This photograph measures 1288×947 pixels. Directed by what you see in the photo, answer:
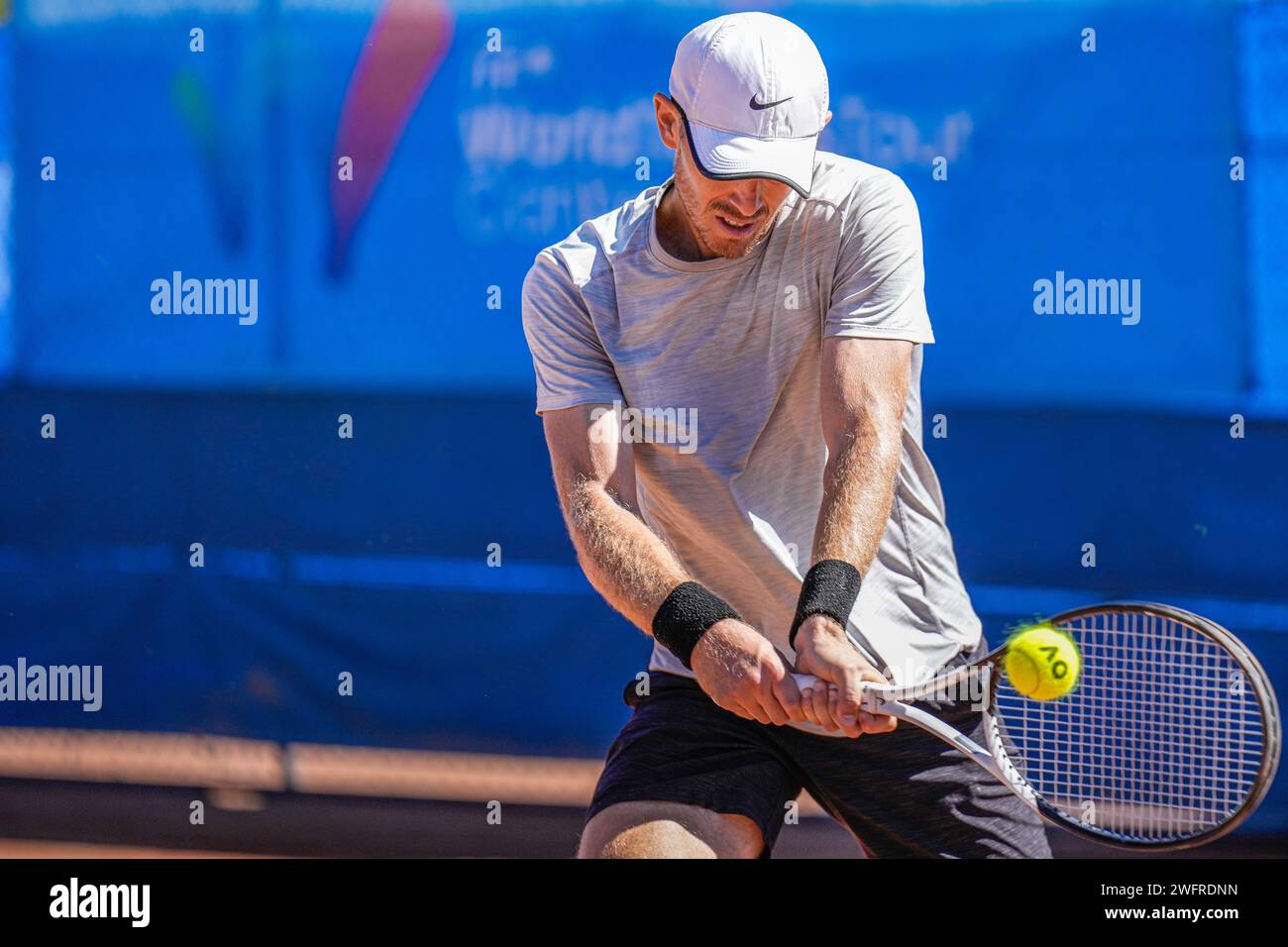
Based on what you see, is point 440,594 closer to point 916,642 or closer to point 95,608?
point 95,608

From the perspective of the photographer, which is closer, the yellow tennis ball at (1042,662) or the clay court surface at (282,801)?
the yellow tennis ball at (1042,662)

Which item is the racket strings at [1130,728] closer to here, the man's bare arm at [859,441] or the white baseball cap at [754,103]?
the man's bare arm at [859,441]

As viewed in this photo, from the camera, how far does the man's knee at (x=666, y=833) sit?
2.09 meters

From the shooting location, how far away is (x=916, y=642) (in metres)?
2.25

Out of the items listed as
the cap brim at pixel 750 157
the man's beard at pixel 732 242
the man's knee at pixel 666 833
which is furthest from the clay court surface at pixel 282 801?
the cap brim at pixel 750 157

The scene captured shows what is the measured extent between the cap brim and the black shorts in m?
0.78

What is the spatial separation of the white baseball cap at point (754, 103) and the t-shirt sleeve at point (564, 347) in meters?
0.33

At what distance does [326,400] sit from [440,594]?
0.63 m

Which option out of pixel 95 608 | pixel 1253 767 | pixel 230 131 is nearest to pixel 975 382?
pixel 1253 767

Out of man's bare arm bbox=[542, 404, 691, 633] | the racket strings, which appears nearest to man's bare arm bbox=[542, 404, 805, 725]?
man's bare arm bbox=[542, 404, 691, 633]

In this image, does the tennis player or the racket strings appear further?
the racket strings

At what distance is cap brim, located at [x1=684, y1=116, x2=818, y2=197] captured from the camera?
6.99 feet

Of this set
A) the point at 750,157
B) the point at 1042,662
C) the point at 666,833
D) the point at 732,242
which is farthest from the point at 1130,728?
the point at 750,157

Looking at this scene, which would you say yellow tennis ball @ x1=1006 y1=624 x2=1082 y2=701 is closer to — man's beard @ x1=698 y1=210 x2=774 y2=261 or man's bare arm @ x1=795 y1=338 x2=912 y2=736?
man's bare arm @ x1=795 y1=338 x2=912 y2=736
